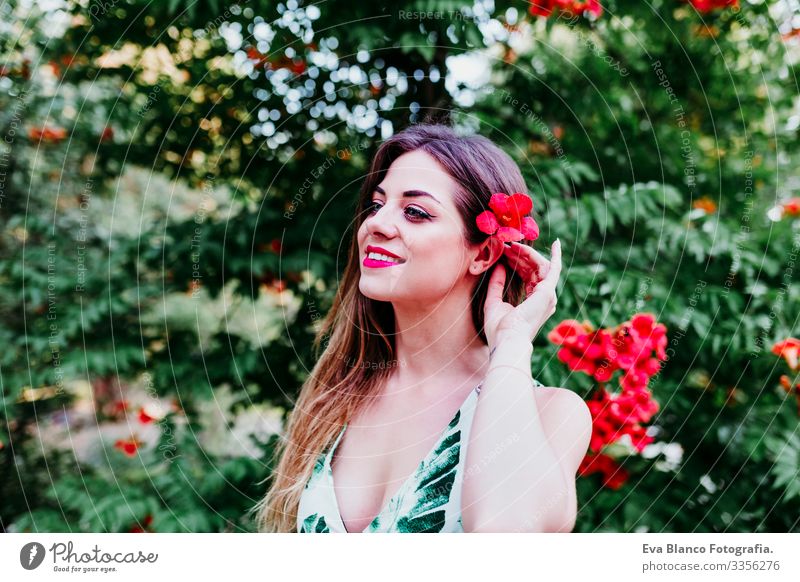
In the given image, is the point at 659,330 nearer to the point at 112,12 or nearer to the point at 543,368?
the point at 543,368

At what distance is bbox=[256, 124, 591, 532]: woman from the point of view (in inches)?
50.7

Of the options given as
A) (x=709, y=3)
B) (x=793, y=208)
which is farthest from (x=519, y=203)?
(x=793, y=208)

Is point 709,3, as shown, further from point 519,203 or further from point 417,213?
point 417,213

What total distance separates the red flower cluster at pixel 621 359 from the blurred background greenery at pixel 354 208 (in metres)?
0.17

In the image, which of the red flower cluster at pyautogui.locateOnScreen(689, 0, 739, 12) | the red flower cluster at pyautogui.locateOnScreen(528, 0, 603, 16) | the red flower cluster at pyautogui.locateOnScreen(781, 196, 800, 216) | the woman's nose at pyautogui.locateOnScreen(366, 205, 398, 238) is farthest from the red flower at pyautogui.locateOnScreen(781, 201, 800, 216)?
the woman's nose at pyautogui.locateOnScreen(366, 205, 398, 238)

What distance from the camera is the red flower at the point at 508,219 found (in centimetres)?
148

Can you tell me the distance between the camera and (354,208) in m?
2.40

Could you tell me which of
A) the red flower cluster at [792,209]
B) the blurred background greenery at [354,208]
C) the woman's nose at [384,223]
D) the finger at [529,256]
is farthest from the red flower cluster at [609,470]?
the woman's nose at [384,223]

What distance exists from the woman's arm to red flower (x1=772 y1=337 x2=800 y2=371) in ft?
4.21

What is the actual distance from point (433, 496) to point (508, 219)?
0.65 m

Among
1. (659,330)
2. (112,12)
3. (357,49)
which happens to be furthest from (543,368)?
(112,12)

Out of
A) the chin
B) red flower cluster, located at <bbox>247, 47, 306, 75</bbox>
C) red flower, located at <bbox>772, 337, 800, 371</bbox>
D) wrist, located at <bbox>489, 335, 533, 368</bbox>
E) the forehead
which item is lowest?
red flower, located at <bbox>772, 337, 800, 371</bbox>

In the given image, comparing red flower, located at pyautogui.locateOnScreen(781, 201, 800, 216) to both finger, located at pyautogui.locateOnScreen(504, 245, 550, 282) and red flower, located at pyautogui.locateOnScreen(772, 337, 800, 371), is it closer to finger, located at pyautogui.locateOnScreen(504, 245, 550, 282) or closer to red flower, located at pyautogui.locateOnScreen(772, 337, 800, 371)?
red flower, located at pyautogui.locateOnScreen(772, 337, 800, 371)

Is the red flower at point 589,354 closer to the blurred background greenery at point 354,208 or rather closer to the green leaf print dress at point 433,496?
the blurred background greenery at point 354,208
